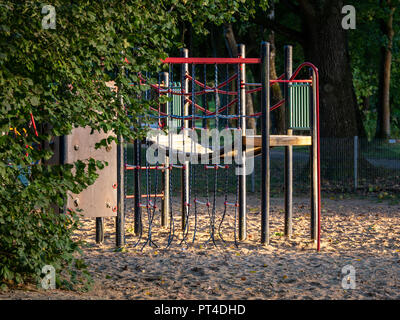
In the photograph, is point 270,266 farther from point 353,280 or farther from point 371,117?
point 371,117

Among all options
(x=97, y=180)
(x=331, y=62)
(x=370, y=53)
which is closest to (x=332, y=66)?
(x=331, y=62)

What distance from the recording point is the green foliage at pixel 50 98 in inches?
171

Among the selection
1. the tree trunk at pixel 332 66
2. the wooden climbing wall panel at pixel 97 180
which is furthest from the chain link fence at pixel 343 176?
the wooden climbing wall panel at pixel 97 180

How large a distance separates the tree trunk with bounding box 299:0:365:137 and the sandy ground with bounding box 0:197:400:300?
17.8ft

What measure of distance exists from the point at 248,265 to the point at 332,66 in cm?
925

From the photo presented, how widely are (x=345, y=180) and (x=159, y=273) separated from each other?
30.8 ft

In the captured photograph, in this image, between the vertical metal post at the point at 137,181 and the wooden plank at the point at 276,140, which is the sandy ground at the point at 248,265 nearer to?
the vertical metal post at the point at 137,181

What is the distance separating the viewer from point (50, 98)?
4.68 meters

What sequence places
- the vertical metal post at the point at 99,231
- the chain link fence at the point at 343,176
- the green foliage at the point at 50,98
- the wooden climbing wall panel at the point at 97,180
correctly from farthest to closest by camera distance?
the chain link fence at the point at 343,176, the vertical metal post at the point at 99,231, the wooden climbing wall panel at the point at 97,180, the green foliage at the point at 50,98

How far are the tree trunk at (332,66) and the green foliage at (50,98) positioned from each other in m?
10.4

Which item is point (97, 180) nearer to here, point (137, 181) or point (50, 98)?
point (137, 181)

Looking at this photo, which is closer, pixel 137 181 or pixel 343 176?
pixel 137 181

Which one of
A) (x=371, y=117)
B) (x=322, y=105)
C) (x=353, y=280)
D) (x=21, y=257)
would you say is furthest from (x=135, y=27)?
(x=371, y=117)

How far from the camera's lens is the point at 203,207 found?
474 inches
